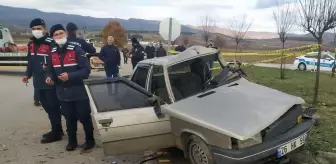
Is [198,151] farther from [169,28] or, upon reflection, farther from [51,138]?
[169,28]

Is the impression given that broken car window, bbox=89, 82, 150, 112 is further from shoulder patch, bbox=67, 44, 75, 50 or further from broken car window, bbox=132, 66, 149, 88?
shoulder patch, bbox=67, 44, 75, 50

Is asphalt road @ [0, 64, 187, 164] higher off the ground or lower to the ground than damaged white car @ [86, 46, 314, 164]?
lower

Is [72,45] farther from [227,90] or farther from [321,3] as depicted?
[321,3]

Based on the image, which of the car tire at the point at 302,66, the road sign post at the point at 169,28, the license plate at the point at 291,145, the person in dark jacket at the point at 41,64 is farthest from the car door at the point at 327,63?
the person in dark jacket at the point at 41,64

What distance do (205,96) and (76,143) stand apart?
242 centimetres

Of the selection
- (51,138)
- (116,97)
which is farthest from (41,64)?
(116,97)

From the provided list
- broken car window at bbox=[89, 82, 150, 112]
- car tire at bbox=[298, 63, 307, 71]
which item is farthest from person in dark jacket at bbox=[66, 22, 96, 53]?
car tire at bbox=[298, 63, 307, 71]

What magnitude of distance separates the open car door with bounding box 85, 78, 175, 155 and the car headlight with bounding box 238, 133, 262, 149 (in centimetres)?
111

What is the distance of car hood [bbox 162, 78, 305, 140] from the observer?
3.77 m

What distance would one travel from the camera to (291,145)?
4094 millimetres

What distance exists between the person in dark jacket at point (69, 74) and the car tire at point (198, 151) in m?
1.92

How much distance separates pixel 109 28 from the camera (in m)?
85.9

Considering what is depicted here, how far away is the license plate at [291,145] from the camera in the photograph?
3962mm

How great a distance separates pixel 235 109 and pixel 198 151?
0.68m
